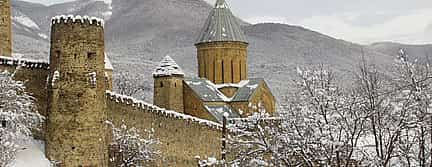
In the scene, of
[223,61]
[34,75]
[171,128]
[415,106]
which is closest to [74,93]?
[34,75]

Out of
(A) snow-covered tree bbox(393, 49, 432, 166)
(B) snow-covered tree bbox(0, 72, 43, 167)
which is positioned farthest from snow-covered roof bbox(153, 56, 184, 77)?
(A) snow-covered tree bbox(393, 49, 432, 166)

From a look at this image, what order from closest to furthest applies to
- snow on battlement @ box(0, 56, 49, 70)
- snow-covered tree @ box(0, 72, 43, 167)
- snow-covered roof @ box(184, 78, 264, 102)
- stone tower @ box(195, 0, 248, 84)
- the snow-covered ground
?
snow-covered tree @ box(0, 72, 43, 167) → the snow-covered ground → snow on battlement @ box(0, 56, 49, 70) → snow-covered roof @ box(184, 78, 264, 102) → stone tower @ box(195, 0, 248, 84)

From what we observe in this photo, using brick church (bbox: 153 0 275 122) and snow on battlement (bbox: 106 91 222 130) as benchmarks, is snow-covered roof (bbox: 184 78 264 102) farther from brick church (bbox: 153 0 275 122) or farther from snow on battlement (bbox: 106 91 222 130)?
snow on battlement (bbox: 106 91 222 130)

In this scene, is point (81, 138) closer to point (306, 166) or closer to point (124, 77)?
point (306, 166)

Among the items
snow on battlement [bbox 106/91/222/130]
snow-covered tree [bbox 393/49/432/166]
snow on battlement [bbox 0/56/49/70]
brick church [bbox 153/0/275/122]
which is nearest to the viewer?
snow-covered tree [bbox 393/49/432/166]

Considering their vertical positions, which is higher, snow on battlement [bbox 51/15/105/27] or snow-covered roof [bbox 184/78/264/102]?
snow on battlement [bbox 51/15/105/27]

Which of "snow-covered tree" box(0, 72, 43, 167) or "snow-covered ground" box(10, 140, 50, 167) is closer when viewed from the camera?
"snow-covered tree" box(0, 72, 43, 167)

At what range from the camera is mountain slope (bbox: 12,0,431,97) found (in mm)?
98750

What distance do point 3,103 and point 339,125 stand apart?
432 inches

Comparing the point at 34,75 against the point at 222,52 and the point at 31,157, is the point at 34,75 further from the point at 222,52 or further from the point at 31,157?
the point at 222,52

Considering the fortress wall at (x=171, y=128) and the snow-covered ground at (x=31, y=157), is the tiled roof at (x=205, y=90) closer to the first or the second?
the fortress wall at (x=171, y=128)

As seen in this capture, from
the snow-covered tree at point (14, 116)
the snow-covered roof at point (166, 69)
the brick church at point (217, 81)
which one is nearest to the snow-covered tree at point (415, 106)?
the snow-covered tree at point (14, 116)

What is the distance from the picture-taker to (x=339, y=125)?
1812cm

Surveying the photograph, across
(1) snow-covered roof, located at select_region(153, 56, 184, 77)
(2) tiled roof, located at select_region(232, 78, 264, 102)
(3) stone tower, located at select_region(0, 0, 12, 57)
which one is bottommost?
(2) tiled roof, located at select_region(232, 78, 264, 102)
